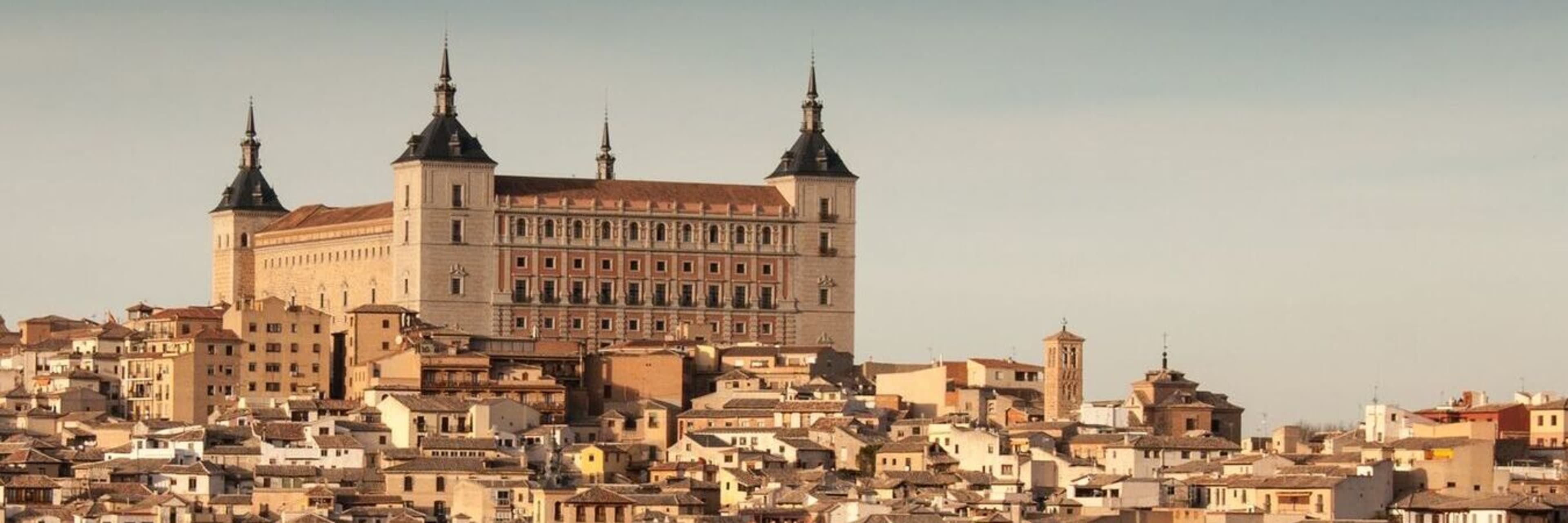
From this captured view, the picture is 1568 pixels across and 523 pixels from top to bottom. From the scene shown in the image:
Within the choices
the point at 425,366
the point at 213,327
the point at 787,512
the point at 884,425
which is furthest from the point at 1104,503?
the point at 213,327

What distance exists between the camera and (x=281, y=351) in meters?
125

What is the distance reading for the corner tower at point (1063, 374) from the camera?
120625mm

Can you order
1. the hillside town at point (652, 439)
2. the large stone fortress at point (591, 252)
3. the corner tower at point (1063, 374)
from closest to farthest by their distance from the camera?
the hillside town at point (652, 439)
the corner tower at point (1063, 374)
the large stone fortress at point (591, 252)

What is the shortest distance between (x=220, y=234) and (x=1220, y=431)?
43.3m

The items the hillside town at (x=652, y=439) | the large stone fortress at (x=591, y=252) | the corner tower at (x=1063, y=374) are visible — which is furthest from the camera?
the large stone fortress at (x=591, y=252)

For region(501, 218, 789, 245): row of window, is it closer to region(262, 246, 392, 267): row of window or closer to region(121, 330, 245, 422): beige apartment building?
region(262, 246, 392, 267): row of window

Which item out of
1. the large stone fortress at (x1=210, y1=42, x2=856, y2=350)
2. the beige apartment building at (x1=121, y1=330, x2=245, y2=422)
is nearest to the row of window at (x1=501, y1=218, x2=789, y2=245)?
the large stone fortress at (x1=210, y1=42, x2=856, y2=350)

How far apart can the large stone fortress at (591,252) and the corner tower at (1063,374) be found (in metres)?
15.0

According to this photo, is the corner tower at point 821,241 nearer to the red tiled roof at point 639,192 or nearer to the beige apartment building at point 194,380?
the red tiled roof at point 639,192

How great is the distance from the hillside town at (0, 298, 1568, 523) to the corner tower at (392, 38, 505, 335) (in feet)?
7.27

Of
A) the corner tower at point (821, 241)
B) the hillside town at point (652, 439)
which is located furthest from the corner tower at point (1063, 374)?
the corner tower at point (821, 241)

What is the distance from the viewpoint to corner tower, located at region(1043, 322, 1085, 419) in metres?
121

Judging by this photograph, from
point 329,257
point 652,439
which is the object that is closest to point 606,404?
point 652,439

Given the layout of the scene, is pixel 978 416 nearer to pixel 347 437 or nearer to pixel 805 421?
pixel 805 421
